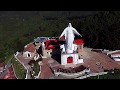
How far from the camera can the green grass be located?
25.1 m

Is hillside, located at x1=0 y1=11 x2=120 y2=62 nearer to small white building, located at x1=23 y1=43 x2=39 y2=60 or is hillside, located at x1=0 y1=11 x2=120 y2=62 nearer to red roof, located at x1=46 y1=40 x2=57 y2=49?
small white building, located at x1=23 y1=43 x2=39 y2=60

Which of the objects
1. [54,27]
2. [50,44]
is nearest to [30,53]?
[50,44]

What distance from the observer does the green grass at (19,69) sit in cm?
2513

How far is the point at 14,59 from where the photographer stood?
30.2m

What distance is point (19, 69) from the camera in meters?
26.8

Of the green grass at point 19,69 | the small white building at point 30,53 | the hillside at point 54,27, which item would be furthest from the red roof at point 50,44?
the hillside at point 54,27

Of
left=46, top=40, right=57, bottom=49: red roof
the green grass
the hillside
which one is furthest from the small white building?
the hillside

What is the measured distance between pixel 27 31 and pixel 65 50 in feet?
76.9

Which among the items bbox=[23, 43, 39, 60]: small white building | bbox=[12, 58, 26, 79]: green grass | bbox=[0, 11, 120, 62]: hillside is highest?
bbox=[0, 11, 120, 62]: hillside

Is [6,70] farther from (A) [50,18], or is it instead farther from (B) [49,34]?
(A) [50,18]

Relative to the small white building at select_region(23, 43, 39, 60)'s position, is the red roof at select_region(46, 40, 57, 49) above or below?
above

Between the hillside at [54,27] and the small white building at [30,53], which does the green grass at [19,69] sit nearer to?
the small white building at [30,53]

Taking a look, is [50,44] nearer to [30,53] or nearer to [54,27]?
[30,53]

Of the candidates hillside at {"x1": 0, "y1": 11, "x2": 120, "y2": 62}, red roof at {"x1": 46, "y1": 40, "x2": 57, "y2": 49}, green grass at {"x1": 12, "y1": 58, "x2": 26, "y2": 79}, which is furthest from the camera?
hillside at {"x1": 0, "y1": 11, "x2": 120, "y2": 62}
